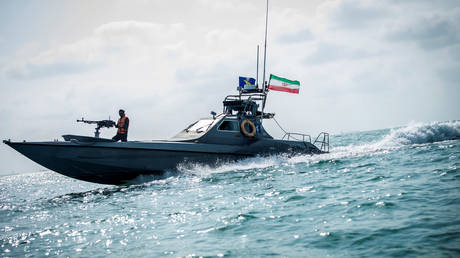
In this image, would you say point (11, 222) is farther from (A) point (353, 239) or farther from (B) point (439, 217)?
(B) point (439, 217)

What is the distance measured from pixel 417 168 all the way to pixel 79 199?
10.2 meters

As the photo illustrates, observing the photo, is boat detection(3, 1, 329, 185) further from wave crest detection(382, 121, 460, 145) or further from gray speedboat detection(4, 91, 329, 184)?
wave crest detection(382, 121, 460, 145)

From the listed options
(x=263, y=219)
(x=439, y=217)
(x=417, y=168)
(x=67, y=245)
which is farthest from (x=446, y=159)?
(x=67, y=245)

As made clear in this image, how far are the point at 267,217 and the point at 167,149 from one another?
6782 mm

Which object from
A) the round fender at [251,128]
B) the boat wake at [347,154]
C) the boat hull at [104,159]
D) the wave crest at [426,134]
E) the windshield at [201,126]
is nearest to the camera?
the boat hull at [104,159]

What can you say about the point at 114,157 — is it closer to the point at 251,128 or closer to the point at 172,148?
the point at 172,148

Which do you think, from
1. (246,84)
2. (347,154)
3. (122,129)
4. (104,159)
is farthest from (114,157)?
(347,154)

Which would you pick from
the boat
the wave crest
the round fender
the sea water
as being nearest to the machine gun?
the boat

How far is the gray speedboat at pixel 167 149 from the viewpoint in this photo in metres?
12.0

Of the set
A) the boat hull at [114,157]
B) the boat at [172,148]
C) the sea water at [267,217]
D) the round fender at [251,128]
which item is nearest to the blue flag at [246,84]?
the boat at [172,148]

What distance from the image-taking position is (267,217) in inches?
268

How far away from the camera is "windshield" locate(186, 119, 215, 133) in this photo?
14.7 metres

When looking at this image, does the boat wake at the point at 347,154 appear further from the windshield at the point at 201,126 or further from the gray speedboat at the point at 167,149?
the windshield at the point at 201,126

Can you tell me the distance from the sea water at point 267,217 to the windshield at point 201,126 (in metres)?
2.86
